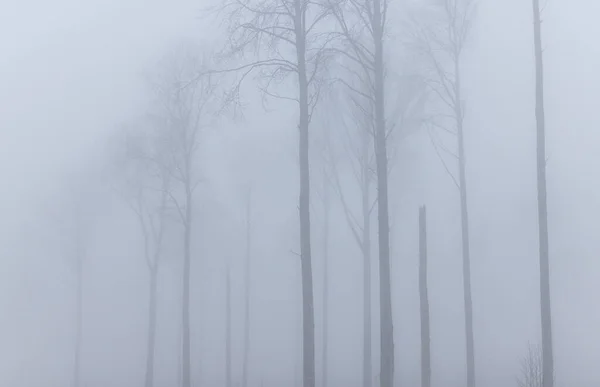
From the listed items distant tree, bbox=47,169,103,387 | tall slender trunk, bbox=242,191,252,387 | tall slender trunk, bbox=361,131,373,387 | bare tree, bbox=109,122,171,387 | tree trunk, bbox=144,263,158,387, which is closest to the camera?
tall slender trunk, bbox=361,131,373,387

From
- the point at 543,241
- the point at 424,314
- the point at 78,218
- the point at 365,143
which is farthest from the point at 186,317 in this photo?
the point at 78,218

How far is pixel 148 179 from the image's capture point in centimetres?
4084

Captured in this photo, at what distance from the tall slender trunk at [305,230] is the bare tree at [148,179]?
53.4 ft

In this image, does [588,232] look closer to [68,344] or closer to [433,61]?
[433,61]

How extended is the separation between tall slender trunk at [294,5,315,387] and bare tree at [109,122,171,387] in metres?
16.3

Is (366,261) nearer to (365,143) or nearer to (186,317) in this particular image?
(365,143)

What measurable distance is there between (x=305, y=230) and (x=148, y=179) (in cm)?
2608

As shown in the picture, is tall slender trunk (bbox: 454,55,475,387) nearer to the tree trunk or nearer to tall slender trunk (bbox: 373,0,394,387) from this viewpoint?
tall slender trunk (bbox: 373,0,394,387)

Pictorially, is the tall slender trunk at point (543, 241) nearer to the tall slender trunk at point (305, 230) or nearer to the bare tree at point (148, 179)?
the tall slender trunk at point (305, 230)

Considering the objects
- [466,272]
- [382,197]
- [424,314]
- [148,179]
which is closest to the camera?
[382,197]

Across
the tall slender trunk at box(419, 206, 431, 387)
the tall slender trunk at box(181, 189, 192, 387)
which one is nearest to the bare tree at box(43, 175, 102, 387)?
the tall slender trunk at box(181, 189, 192, 387)

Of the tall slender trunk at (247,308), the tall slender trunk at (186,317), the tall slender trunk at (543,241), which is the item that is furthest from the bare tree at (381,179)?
the tall slender trunk at (247,308)

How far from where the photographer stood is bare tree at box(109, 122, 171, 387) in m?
34.1

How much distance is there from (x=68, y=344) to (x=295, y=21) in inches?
1894
